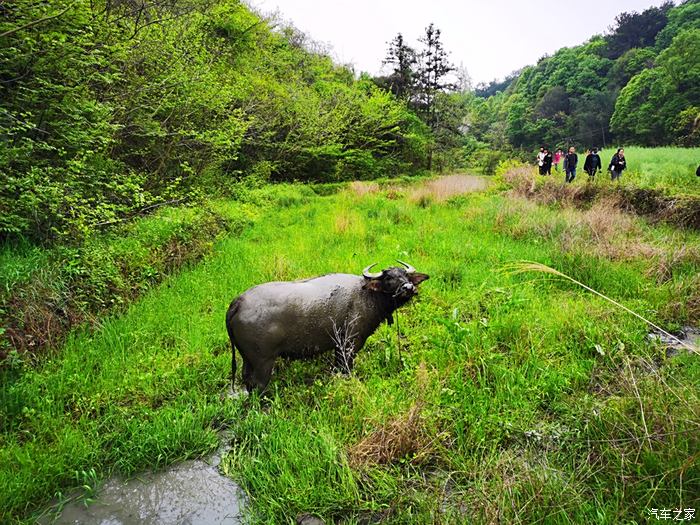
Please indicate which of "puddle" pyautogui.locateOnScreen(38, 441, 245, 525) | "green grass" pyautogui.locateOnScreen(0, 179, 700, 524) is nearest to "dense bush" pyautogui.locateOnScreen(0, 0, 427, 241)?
"green grass" pyautogui.locateOnScreen(0, 179, 700, 524)

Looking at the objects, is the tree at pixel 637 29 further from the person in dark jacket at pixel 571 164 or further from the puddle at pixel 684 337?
the puddle at pixel 684 337

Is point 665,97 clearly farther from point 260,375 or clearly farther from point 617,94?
point 260,375

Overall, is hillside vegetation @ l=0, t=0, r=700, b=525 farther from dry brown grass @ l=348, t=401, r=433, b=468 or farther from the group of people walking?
the group of people walking

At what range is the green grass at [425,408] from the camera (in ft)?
7.58

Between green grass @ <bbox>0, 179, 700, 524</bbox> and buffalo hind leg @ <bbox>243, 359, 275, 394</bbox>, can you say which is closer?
green grass @ <bbox>0, 179, 700, 524</bbox>

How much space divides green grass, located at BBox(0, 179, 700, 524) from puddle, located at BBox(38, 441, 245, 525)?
10 centimetres

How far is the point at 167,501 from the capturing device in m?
2.52

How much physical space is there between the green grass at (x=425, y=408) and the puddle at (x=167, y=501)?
0.10m

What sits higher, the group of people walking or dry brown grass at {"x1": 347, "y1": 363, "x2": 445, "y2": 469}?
the group of people walking

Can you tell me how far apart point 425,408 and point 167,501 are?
6.59ft

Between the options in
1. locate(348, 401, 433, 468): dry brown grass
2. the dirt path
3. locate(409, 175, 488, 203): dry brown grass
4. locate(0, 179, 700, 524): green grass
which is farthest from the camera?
the dirt path

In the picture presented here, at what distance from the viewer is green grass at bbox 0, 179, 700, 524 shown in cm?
231

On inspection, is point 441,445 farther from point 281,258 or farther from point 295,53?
point 295,53

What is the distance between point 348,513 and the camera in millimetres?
2359
